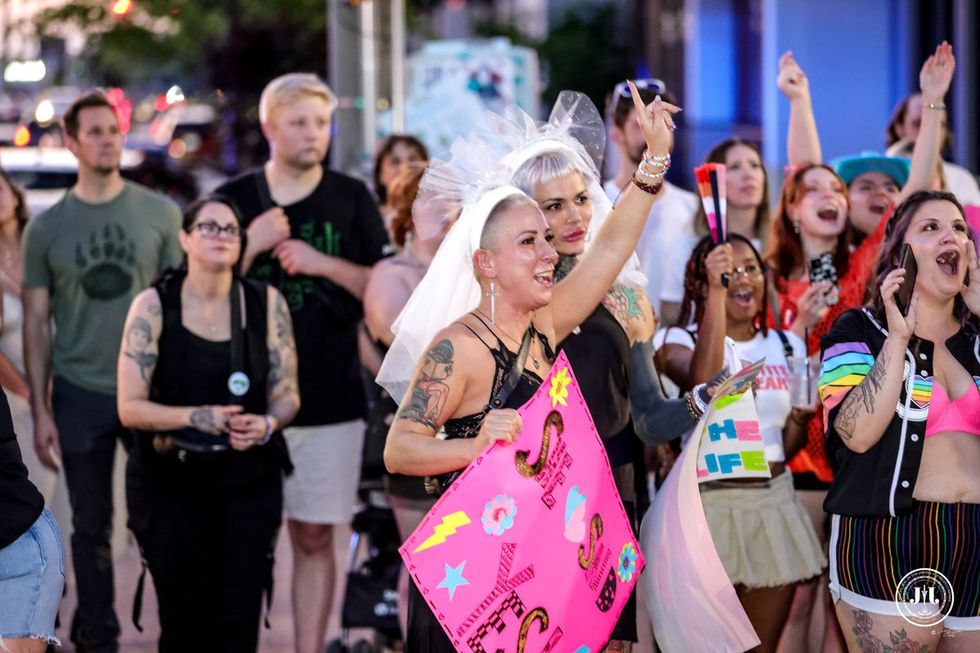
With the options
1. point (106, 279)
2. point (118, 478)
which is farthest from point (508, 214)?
point (118, 478)

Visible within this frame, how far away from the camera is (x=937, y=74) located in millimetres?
6297

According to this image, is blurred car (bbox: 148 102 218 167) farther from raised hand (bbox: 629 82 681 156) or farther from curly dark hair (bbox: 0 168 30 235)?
raised hand (bbox: 629 82 681 156)

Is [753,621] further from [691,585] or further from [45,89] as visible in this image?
[45,89]

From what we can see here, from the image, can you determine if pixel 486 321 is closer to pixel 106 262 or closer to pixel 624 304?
pixel 624 304

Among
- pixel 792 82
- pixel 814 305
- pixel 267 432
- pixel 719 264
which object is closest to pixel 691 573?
pixel 719 264

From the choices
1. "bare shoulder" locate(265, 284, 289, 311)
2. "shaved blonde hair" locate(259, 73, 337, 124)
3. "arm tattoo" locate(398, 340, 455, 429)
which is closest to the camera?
"arm tattoo" locate(398, 340, 455, 429)

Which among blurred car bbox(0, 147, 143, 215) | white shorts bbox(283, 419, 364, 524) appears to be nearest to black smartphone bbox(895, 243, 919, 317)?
white shorts bbox(283, 419, 364, 524)

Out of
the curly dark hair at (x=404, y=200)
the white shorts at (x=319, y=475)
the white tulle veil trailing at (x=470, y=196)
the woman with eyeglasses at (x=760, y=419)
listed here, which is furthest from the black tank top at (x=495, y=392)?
the white shorts at (x=319, y=475)

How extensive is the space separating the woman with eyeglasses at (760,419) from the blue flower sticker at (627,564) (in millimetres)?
763

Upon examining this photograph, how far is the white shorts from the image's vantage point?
A: 6875 mm

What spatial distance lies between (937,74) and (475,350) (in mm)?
2924

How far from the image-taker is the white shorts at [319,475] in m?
6.88

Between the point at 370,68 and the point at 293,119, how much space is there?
5970 millimetres

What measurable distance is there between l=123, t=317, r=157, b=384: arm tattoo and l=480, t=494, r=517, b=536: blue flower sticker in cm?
220
